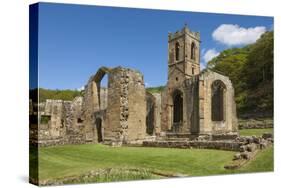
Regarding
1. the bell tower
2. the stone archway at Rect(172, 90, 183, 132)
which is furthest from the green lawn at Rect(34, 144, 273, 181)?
the bell tower

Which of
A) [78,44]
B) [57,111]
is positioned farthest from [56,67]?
[57,111]

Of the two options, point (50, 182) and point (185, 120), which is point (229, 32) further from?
point (50, 182)

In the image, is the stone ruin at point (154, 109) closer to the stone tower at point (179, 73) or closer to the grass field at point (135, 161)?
the stone tower at point (179, 73)

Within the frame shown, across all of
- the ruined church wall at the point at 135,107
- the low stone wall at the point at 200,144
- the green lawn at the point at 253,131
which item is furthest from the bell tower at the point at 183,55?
the green lawn at the point at 253,131

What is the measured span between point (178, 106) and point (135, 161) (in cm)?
518

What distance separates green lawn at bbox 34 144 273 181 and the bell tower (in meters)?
3.35

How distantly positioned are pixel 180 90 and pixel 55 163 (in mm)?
7651

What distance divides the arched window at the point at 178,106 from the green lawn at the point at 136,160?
2.53 m

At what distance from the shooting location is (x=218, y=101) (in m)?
19.6

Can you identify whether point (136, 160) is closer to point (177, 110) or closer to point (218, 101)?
point (177, 110)

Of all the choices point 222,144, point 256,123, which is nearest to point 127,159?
point 222,144

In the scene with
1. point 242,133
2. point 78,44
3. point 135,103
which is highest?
point 78,44

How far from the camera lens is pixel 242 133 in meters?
17.9

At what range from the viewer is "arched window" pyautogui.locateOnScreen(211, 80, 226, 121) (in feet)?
62.0
